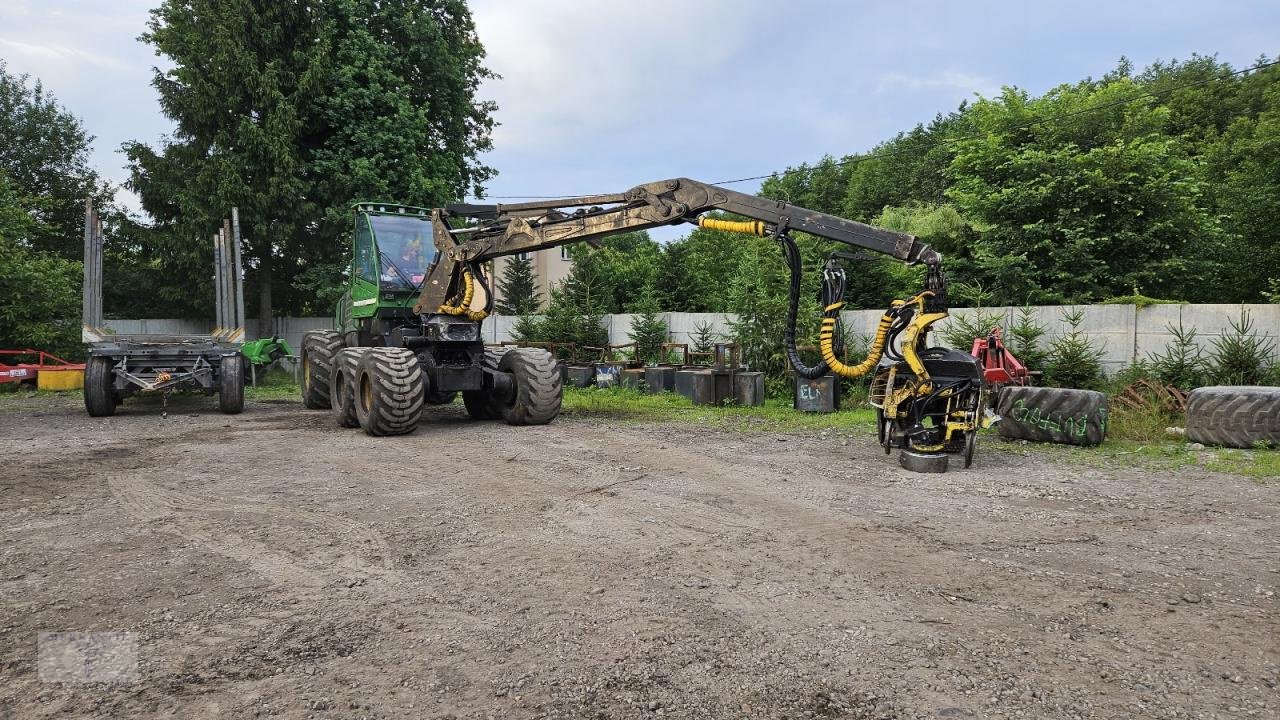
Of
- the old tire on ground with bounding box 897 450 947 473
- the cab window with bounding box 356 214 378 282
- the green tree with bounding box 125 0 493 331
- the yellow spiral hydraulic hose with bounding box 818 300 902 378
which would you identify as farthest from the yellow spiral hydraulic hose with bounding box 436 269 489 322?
the green tree with bounding box 125 0 493 331

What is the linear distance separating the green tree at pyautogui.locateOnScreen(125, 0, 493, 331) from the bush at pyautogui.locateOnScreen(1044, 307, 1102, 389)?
1757 cm

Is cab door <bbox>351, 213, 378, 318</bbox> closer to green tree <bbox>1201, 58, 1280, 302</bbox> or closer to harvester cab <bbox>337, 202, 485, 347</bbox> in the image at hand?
harvester cab <bbox>337, 202, 485, 347</bbox>

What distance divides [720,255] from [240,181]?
2233cm

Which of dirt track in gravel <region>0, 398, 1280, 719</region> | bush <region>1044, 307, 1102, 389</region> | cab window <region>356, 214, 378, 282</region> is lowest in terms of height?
dirt track in gravel <region>0, 398, 1280, 719</region>

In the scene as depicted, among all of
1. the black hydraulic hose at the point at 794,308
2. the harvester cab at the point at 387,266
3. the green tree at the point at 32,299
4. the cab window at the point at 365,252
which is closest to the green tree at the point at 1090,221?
the black hydraulic hose at the point at 794,308

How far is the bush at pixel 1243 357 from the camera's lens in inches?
510

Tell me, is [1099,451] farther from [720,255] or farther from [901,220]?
[720,255]

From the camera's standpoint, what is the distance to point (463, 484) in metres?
7.66

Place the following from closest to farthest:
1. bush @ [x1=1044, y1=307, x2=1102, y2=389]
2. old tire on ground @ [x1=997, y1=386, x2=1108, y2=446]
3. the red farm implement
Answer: old tire on ground @ [x1=997, y1=386, x2=1108, y2=446] → bush @ [x1=1044, y1=307, x2=1102, y2=389] → the red farm implement

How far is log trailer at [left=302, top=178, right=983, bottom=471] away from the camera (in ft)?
28.7

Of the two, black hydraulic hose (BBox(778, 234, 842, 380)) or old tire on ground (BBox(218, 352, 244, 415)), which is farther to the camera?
old tire on ground (BBox(218, 352, 244, 415))

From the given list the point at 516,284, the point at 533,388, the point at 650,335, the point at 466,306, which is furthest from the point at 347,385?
the point at 516,284

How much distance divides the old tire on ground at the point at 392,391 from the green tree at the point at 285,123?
48.2 ft

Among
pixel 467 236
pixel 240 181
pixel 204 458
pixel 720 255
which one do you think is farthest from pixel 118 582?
pixel 720 255
